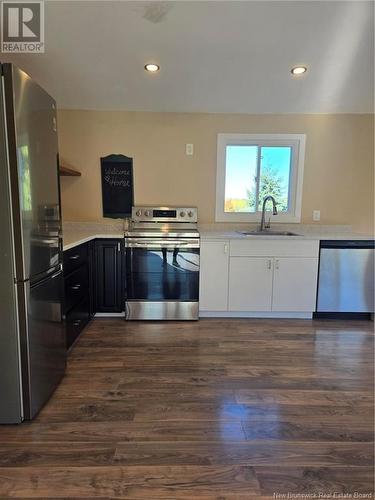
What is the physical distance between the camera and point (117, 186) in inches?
140

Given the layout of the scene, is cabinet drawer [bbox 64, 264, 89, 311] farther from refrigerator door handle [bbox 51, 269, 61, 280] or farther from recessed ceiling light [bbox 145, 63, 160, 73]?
recessed ceiling light [bbox 145, 63, 160, 73]

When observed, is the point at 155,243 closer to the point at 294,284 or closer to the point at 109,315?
the point at 109,315

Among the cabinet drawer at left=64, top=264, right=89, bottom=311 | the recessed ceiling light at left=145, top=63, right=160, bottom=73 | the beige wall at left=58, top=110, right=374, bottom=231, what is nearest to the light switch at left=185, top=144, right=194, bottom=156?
the beige wall at left=58, top=110, right=374, bottom=231

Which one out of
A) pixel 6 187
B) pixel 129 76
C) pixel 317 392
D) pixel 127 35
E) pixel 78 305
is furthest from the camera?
pixel 129 76

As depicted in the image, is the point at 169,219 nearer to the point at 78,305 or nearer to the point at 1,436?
the point at 78,305

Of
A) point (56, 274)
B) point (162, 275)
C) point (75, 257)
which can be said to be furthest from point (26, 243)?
point (162, 275)

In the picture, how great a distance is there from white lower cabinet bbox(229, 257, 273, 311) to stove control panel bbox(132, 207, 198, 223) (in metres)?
0.73

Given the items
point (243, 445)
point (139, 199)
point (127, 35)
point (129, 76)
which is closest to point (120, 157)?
point (139, 199)

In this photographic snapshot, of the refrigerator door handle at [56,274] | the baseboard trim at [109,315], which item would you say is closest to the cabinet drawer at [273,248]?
the baseboard trim at [109,315]

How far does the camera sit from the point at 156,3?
7.17 ft

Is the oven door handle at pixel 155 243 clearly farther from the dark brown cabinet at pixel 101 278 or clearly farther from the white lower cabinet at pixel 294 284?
the white lower cabinet at pixel 294 284

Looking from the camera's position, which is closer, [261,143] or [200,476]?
[200,476]

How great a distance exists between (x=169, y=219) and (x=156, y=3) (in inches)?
75.0

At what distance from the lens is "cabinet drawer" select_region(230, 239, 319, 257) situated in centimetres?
314
